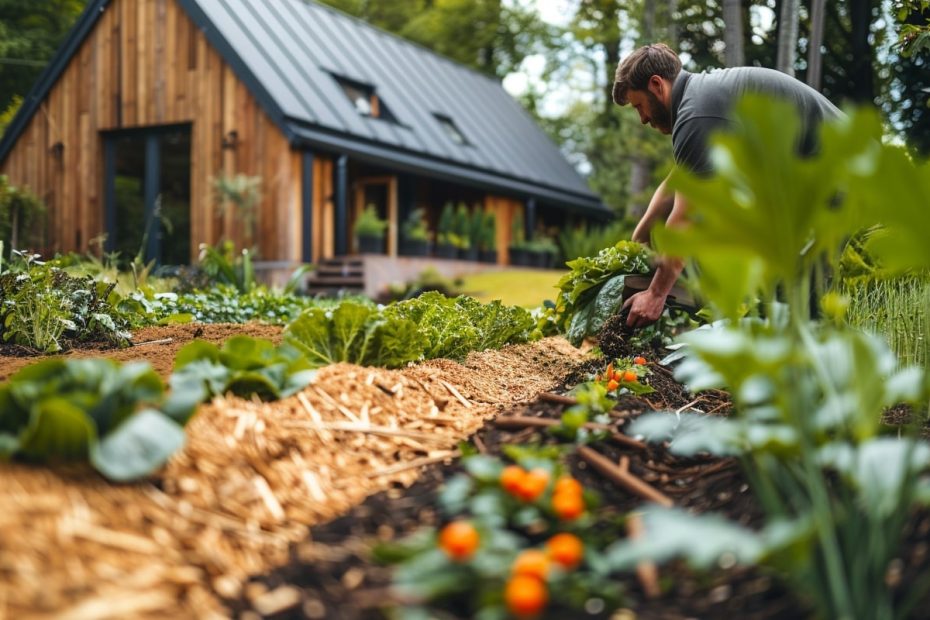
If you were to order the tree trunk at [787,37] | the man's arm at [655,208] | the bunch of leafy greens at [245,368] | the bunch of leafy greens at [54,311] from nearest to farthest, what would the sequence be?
the bunch of leafy greens at [245,368]
the man's arm at [655,208]
the bunch of leafy greens at [54,311]
the tree trunk at [787,37]

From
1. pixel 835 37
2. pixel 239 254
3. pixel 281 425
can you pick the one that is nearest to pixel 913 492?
pixel 281 425

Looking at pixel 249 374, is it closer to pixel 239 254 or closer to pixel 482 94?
pixel 239 254

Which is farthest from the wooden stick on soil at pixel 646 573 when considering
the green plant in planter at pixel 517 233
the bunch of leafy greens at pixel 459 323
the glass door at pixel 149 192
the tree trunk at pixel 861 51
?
the green plant in planter at pixel 517 233

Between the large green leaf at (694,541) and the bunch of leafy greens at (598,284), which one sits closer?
the large green leaf at (694,541)

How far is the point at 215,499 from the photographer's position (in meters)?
1.75

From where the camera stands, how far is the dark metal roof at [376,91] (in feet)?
37.5

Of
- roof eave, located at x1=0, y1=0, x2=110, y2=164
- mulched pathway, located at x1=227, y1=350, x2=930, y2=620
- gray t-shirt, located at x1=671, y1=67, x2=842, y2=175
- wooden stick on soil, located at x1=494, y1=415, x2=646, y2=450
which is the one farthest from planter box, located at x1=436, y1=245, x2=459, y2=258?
mulched pathway, located at x1=227, y1=350, x2=930, y2=620

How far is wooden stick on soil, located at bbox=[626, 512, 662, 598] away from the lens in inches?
58.0

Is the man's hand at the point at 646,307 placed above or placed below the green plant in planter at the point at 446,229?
below

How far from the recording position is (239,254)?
38.6 ft

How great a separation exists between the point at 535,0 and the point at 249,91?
16.9m

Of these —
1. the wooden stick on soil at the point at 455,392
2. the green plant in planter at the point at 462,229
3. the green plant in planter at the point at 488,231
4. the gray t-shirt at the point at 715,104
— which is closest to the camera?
the wooden stick on soil at the point at 455,392

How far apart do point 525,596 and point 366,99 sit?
13246 millimetres

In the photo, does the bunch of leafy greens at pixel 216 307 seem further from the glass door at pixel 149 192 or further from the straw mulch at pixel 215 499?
the glass door at pixel 149 192
